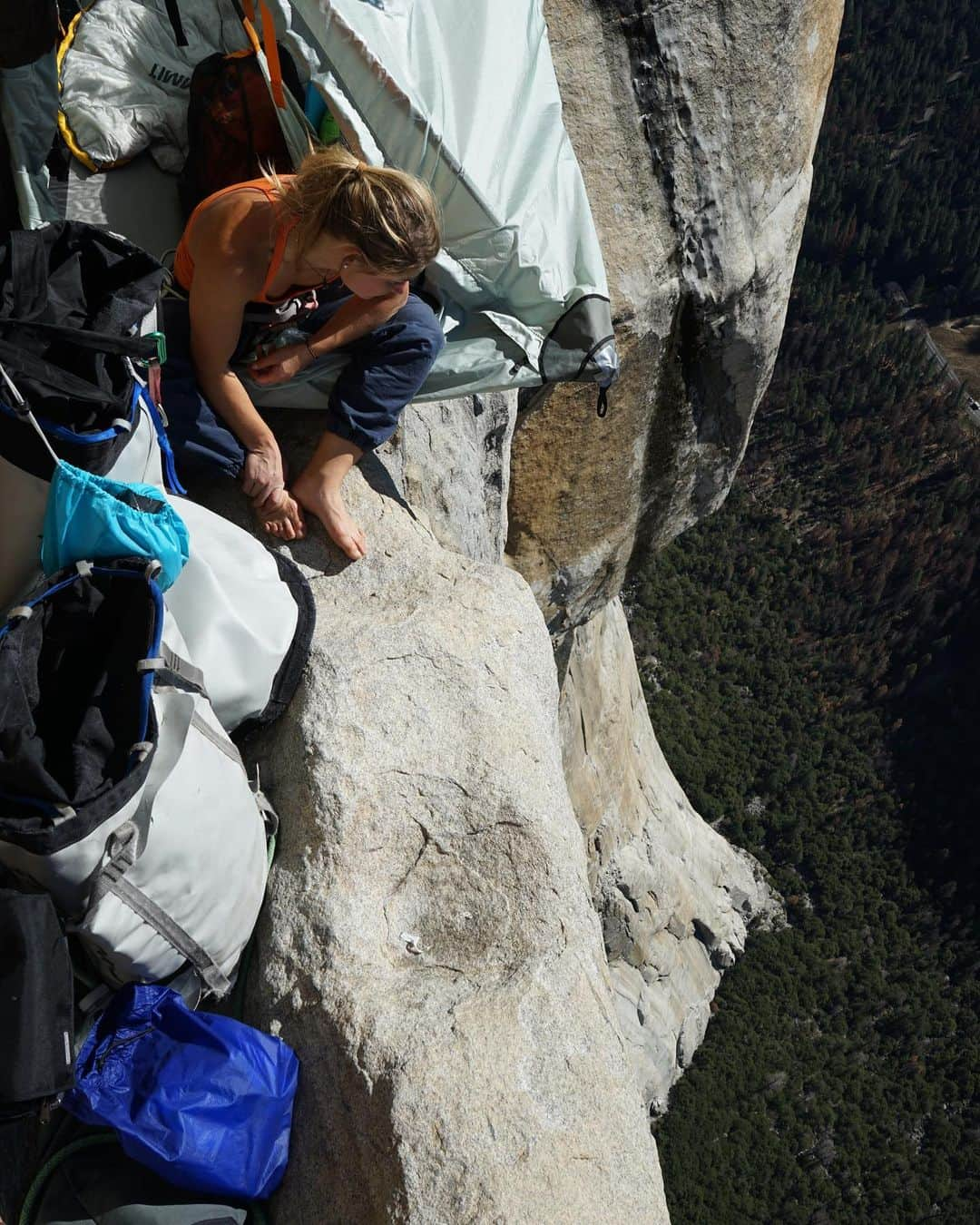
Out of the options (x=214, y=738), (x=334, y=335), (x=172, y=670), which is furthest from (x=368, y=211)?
(x=214, y=738)

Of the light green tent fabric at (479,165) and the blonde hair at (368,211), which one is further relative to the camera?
the light green tent fabric at (479,165)

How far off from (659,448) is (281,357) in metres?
4.72

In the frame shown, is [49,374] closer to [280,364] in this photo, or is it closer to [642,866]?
[280,364]

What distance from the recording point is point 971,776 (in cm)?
3008

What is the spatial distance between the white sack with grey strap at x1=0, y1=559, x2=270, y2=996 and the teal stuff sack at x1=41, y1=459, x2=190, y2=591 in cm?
5

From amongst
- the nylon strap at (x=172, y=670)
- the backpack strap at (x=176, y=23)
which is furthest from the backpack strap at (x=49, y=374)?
the backpack strap at (x=176, y=23)

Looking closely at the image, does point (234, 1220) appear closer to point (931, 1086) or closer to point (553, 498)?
point (553, 498)

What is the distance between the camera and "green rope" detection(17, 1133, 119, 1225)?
7.32ft

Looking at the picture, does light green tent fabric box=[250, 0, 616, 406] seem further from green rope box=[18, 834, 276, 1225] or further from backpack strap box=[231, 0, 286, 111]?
green rope box=[18, 834, 276, 1225]

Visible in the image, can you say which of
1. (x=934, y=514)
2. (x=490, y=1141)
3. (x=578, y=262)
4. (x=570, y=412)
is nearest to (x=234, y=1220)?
(x=490, y=1141)

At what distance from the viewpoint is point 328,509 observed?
348 cm

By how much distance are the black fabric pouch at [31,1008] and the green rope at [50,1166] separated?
11.5 inches

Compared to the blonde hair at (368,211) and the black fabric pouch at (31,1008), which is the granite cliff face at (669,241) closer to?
the blonde hair at (368,211)

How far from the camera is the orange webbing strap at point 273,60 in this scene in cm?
333
